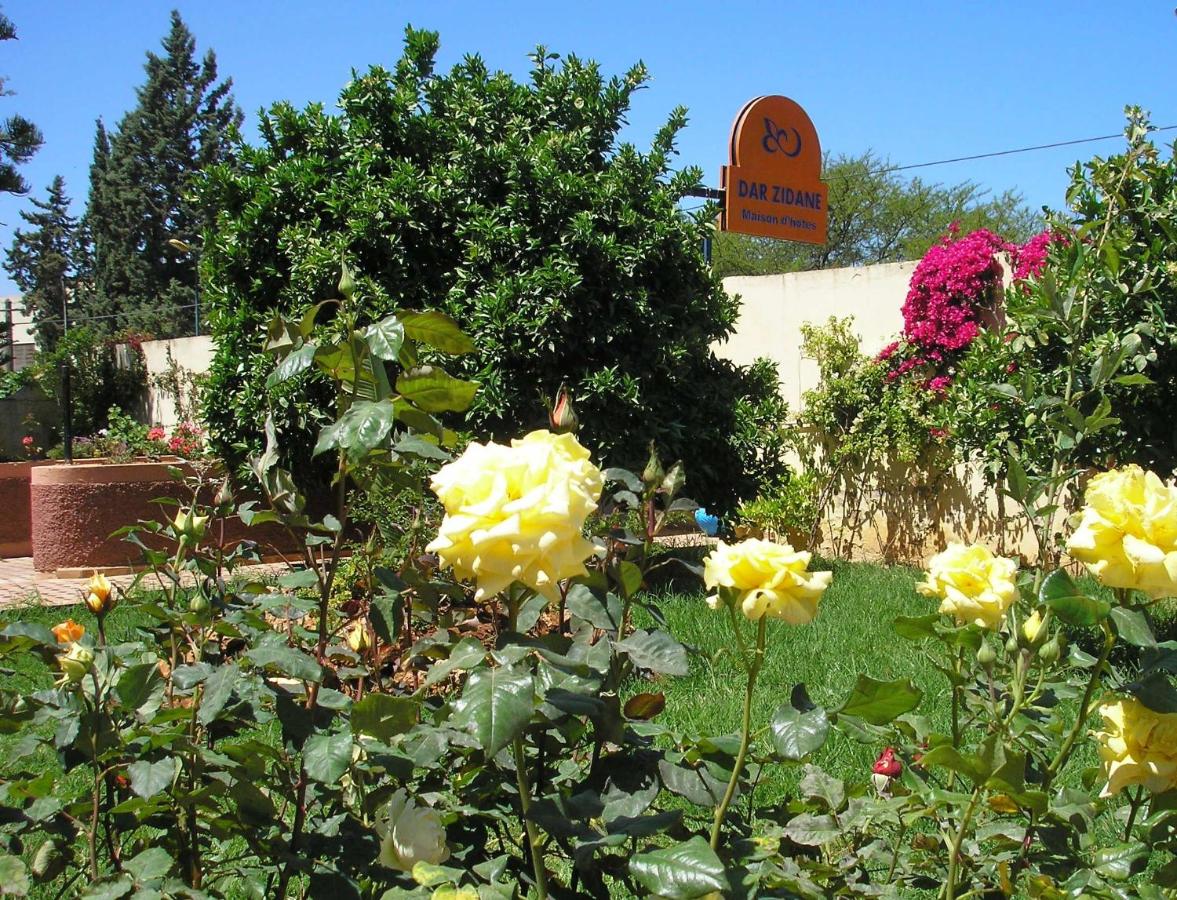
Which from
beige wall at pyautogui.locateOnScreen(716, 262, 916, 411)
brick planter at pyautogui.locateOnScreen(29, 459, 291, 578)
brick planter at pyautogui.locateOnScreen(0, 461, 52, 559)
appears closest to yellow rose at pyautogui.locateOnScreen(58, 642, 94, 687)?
brick planter at pyautogui.locateOnScreen(29, 459, 291, 578)

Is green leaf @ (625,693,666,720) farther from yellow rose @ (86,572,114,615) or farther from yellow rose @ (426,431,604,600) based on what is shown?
yellow rose @ (86,572,114,615)

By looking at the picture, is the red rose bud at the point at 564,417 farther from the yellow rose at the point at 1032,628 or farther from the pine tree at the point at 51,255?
the pine tree at the point at 51,255

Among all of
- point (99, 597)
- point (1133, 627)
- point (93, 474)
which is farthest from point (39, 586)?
point (1133, 627)

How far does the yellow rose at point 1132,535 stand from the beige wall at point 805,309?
6.02 metres

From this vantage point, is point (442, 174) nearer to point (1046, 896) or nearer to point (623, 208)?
point (623, 208)

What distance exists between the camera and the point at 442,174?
5.31 metres

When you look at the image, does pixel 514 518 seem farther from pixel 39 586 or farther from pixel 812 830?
pixel 39 586

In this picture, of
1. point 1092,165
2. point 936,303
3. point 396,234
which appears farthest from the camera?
point 936,303

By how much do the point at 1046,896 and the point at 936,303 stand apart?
6177 mm

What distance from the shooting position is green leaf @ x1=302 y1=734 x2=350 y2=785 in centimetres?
107

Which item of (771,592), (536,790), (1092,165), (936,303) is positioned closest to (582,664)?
(771,592)

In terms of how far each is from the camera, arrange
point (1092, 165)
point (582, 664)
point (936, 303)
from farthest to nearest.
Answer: point (936, 303)
point (1092, 165)
point (582, 664)

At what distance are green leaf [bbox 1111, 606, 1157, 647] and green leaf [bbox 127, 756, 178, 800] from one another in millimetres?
1071

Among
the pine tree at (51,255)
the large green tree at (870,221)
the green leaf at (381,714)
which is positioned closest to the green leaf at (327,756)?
the green leaf at (381,714)
